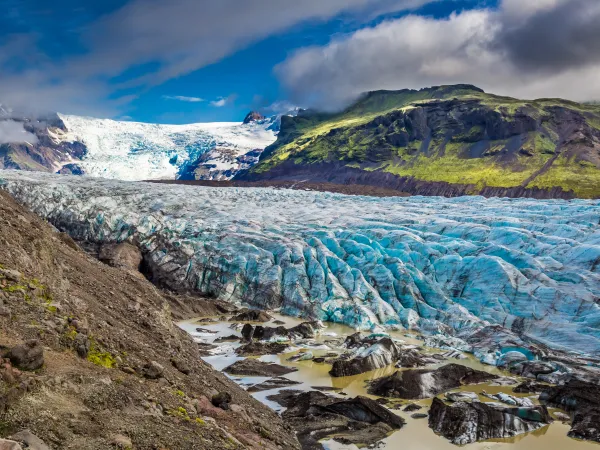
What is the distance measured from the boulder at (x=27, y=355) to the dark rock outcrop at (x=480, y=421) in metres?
14.1

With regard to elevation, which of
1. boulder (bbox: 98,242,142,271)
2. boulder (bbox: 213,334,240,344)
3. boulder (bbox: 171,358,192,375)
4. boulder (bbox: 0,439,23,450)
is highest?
boulder (bbox: 0,439,23,450)

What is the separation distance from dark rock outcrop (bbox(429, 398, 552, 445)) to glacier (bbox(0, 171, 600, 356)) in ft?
38.9

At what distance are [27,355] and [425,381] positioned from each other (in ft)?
59.1

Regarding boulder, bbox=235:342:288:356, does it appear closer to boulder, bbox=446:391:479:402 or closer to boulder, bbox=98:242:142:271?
boulder, bbox=446:391:479:402

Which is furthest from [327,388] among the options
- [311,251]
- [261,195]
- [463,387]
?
[261,195]

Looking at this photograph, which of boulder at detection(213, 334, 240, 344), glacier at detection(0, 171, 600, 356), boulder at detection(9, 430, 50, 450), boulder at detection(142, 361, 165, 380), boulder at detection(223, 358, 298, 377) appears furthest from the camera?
glacier at detection(0, 171, 600, 356)

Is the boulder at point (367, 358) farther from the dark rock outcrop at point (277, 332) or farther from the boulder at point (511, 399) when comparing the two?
the boulder at point (511, 399)

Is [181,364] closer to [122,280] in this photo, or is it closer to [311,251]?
[122,280]

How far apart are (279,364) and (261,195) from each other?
4893 cm

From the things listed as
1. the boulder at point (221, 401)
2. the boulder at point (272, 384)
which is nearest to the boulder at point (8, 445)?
the boulder at point (221, 401)

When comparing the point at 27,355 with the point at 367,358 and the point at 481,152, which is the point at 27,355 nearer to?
the point at 367,358

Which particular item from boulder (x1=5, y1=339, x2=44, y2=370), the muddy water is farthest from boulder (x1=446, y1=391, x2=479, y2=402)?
boulder (x1=5, y1=339, x2=44, y2=370)

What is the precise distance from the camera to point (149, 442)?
29.0ft

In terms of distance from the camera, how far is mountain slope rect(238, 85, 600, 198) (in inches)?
5827
